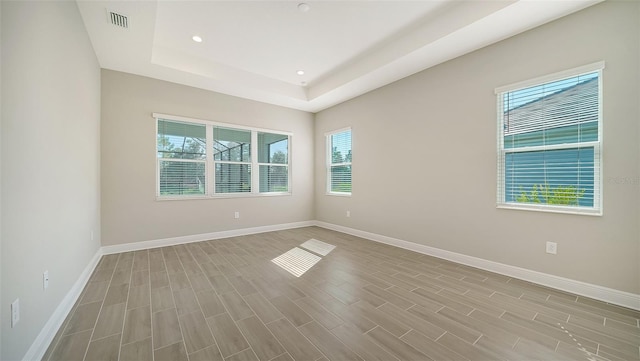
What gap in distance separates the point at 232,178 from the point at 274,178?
37.2 inches

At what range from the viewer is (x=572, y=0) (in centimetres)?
228

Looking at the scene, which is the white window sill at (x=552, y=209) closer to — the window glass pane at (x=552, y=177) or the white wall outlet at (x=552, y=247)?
the window glass pane at (x=552, y=177)

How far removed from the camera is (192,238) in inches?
172

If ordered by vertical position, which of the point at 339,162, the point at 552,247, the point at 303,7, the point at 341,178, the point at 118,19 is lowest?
the point at 552,247

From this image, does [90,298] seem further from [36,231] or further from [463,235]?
[463,235]

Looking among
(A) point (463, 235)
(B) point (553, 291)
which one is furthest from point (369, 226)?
(B) point (553, 291)

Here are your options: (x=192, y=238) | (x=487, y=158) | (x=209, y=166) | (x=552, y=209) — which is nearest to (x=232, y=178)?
(x=209, y=166)

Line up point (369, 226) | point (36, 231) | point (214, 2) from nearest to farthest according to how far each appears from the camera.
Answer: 1. point (36, 231)
2. point (214, 2)
3. point (369, 226)

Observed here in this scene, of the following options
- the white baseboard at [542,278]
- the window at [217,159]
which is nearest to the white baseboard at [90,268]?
the window at [217,159]

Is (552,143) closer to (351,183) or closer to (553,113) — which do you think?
(553,113)

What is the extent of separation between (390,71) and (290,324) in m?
3.62

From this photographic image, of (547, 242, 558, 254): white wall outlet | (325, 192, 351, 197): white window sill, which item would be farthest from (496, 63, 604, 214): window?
(325, 192, 351, 197): white window sill

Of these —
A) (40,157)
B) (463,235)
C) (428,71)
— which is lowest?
(463,235)

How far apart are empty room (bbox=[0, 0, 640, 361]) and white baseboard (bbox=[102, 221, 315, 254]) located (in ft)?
0.10
